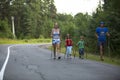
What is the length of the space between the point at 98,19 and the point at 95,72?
13.5 meters

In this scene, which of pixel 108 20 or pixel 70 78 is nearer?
pixel 70 78

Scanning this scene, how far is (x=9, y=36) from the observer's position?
258 feet

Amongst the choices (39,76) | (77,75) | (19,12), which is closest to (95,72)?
(77,75)

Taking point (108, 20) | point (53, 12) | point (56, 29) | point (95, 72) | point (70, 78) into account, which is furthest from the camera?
point (53, 12)

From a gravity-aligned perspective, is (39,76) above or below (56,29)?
below

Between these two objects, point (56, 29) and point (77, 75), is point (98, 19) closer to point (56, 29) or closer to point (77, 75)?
point (56, 29)

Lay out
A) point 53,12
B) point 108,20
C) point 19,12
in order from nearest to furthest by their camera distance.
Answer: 1. point 108,20
2. point 19,12
3. point 53,12

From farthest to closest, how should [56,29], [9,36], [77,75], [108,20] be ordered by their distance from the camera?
1. [9,36]
2. [108,20]
3. [56,29]
4. [77,75]

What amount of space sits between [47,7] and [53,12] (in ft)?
35.0

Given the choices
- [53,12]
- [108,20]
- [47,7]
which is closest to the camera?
[108,20]

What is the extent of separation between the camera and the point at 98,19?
25609mm

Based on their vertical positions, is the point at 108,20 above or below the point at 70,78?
above

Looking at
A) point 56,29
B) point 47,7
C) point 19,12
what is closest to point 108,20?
point 56,29

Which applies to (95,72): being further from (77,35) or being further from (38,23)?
(38,23)
